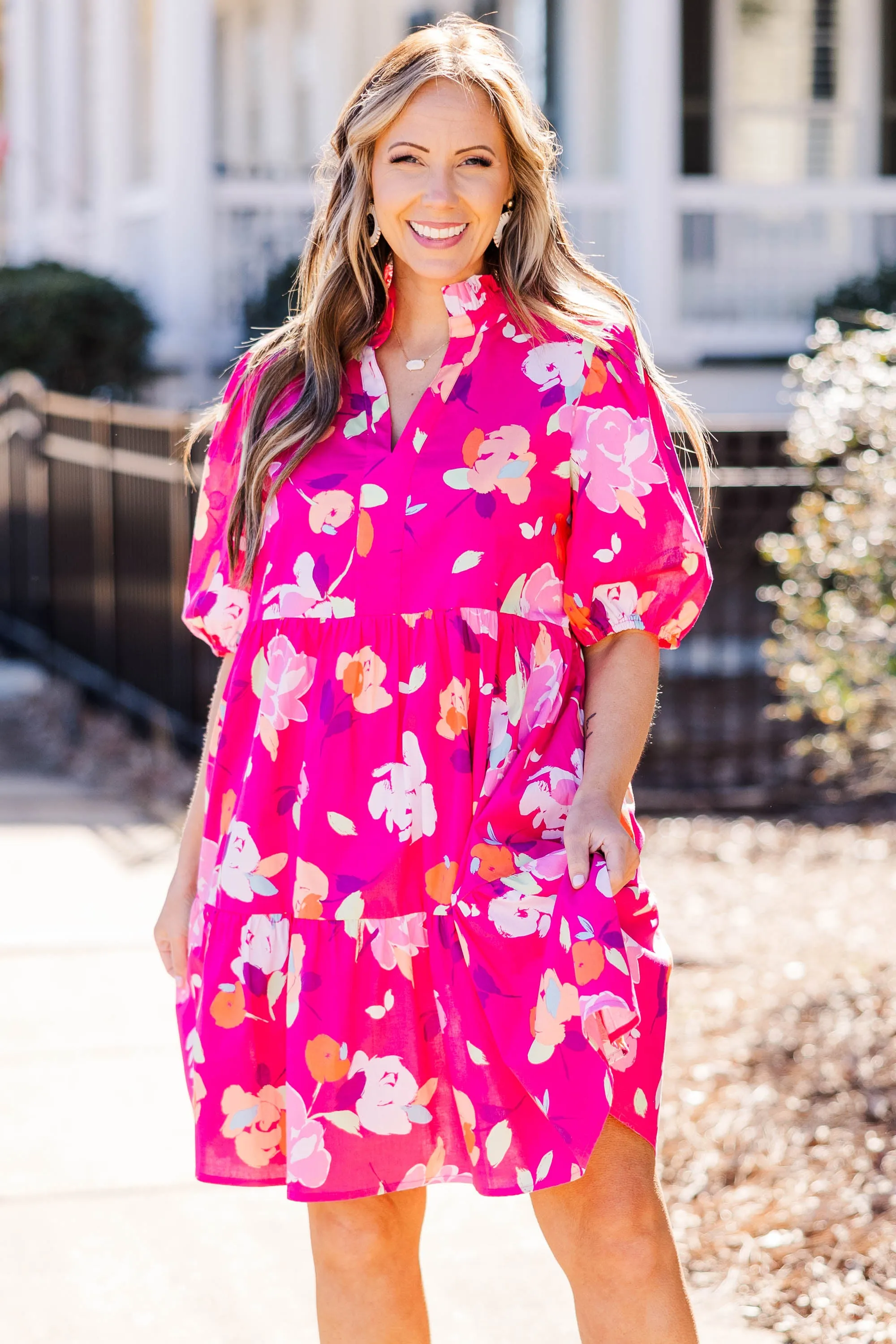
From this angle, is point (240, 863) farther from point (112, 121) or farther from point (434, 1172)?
point (112, 121)

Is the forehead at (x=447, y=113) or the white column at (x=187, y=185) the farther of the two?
the white column at (x=187, y=185)

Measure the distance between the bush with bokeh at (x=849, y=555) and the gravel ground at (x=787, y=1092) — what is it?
0.62 meters

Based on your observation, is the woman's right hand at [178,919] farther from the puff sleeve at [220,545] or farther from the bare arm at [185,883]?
the puff sleeve at [220,545]

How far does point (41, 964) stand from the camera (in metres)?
5.12

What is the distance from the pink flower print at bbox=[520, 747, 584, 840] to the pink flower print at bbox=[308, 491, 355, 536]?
41cm

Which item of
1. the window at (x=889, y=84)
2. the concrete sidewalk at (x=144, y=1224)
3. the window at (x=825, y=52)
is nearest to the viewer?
the concrete sidewalk at (x=144, y=1224)

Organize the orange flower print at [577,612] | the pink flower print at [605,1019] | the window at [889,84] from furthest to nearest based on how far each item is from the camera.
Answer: the window at [889,84] < the orange flower print at [577,612] < the pink flower print at [605,1019]

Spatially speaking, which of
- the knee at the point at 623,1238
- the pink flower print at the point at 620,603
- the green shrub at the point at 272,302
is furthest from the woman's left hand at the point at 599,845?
the green shrub at the point at 272,302

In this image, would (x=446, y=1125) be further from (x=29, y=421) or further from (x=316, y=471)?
(x=29, y=421)

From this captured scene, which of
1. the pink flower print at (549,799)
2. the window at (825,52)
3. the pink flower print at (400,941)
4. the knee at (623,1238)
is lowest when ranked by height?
the knee at (623,1238)

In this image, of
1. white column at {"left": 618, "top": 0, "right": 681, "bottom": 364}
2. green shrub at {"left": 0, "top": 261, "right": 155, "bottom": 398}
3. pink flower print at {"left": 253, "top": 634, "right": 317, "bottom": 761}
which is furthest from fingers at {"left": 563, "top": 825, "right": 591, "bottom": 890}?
white column at {"left": 618, "top": 0, "right": 681, "bottom": 364}

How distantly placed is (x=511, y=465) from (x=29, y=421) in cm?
797

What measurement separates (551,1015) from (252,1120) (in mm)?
429

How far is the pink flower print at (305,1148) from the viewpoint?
215 centimetres
